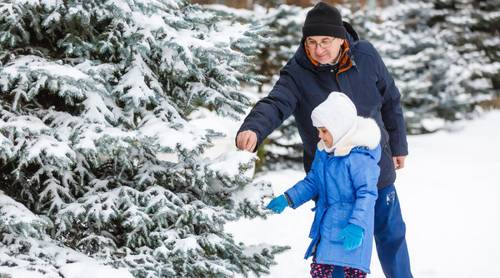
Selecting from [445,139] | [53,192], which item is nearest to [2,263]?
[53,192]

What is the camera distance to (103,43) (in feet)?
11.1

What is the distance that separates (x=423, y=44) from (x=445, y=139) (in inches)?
99.0

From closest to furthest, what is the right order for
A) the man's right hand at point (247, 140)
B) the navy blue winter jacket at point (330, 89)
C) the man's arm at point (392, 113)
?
the man's right hand at point (247, 140)
the navy blue winter jacket at point (330, 89)
the man's arm at point (392, 113)

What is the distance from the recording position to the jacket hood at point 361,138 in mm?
3016

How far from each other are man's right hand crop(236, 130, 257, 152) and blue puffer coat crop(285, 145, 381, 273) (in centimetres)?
45

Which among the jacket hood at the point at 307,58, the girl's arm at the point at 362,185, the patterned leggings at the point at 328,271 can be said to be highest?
the jacket hood at the point at 307,58

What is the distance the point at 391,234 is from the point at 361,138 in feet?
2.61

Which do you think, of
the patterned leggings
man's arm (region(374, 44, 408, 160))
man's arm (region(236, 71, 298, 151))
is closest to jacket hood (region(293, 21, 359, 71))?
man's arm (region(236, 71, 298, 151))

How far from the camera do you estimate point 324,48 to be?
3.21 meters

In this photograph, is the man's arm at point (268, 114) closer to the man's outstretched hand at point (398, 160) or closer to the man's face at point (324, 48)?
the man's face at point (324, 48)

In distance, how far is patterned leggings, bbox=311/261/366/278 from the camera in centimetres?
322

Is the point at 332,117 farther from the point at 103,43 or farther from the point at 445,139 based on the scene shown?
the point at 445,139

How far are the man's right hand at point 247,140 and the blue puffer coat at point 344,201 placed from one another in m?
0.45

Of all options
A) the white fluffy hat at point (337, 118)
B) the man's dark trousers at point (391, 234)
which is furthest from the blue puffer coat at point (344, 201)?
the man's dark trousers at point (391, 234)
